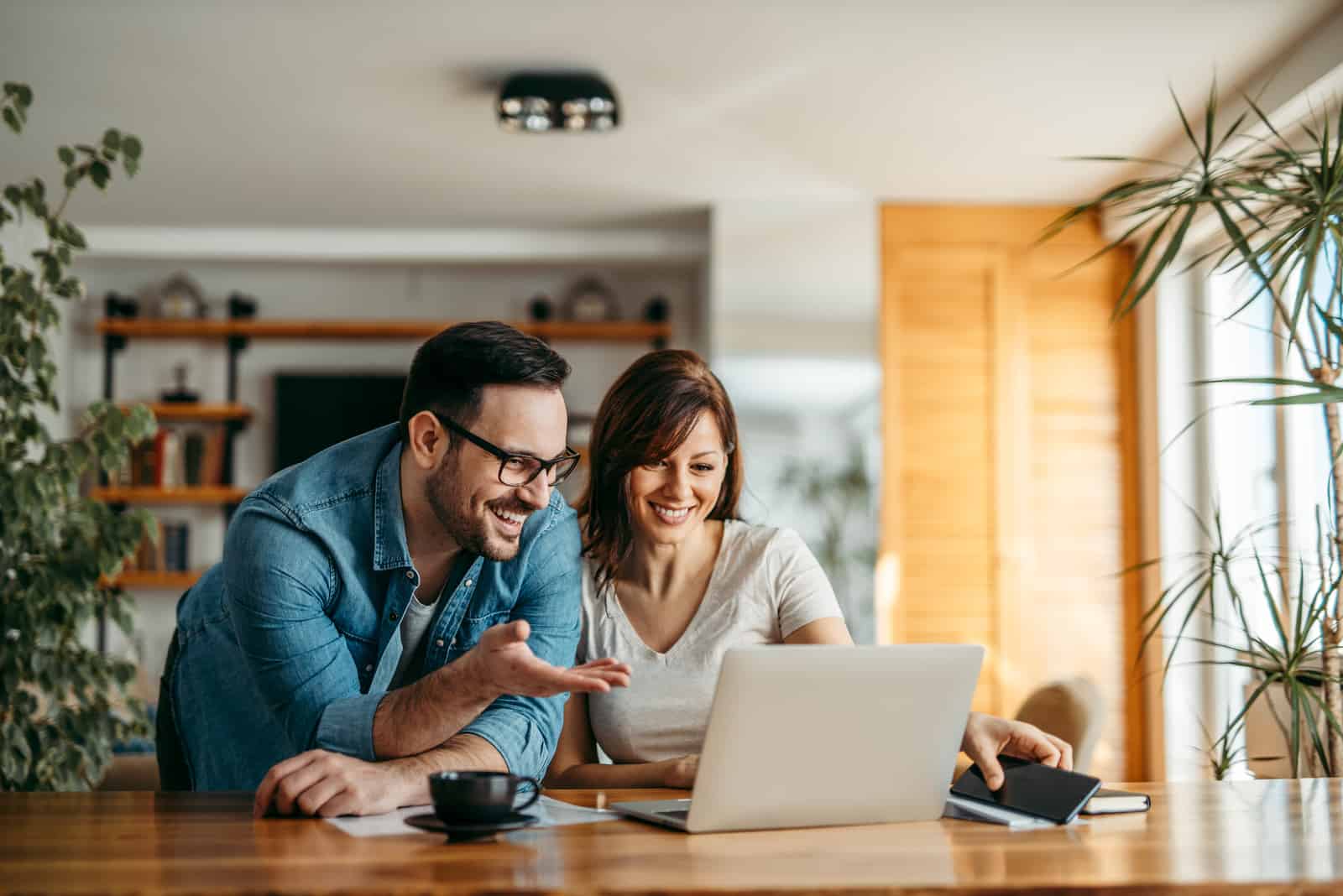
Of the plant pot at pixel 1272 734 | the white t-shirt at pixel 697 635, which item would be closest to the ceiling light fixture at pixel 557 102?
the white t-shirt at pixel 697 635

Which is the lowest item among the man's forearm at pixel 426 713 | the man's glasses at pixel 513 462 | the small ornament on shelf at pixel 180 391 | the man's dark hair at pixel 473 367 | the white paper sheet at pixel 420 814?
the white paper sheet at pixel 420 814

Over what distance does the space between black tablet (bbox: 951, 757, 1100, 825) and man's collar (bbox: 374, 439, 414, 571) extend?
82 centimetres

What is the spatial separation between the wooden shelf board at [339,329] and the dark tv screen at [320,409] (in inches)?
9.0

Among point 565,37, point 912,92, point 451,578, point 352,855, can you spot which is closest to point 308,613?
point 451,578

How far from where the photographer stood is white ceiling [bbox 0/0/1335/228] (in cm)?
341

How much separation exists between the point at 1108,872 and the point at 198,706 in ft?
4.72

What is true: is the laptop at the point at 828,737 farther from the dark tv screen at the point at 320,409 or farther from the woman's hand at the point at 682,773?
the dark tv screen at the point at 320,409

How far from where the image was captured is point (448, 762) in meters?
1.55

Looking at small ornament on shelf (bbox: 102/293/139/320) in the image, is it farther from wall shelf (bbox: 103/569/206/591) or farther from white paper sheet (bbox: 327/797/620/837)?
white paper sheet (bbox: 327/797/620/837)

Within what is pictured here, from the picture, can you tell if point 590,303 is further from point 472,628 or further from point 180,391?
point 472,628

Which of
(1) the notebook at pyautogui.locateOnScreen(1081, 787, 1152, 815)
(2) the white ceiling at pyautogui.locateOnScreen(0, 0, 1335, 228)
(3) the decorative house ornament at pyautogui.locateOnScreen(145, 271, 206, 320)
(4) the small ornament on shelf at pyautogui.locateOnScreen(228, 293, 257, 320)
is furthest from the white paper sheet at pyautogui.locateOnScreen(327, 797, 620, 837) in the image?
(3) the decorative house ornament at pyautogui.locateOnScreen(145, 271, 206, 320)

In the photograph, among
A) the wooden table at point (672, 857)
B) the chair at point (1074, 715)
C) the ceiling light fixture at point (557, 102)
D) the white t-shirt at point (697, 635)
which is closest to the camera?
the wooden table at point (672, 857)

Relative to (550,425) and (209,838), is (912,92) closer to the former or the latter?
(550,425)

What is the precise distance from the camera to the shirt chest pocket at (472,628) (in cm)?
178
